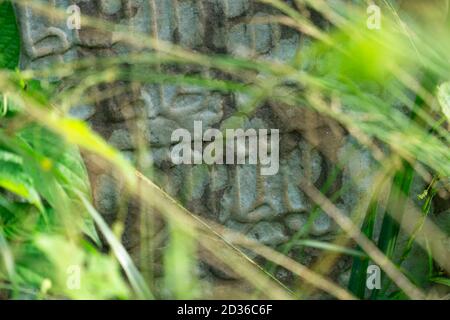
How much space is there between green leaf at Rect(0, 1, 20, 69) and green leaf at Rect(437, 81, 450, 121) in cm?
48

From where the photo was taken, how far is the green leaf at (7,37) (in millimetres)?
1003

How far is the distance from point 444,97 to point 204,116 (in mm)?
939

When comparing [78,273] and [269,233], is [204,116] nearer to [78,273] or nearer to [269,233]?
[269,233]

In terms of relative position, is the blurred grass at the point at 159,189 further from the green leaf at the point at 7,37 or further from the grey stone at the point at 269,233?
the grey stone at the point at 269,233

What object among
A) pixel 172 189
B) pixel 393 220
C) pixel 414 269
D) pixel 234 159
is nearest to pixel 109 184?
pixel 172 189

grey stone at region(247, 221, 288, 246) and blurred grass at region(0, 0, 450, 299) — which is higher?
blurred grass at region(0, 0, 450, 299)

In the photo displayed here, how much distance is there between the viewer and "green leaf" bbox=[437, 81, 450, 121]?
84cm

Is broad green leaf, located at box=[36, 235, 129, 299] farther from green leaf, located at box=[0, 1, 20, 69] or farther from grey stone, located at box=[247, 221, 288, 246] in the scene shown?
grey stone, located at box=[247, 221, 288, 246]

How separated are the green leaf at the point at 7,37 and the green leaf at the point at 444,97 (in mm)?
481

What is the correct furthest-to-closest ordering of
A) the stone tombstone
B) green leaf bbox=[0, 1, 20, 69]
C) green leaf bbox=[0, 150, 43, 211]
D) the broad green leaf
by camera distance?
the stone tombstone, green leaf bbox=[0, 1, 20, 69], green leaf bbox=[0, 150, 43, 211], the broad green leaf

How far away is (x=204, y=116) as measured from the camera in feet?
5.76

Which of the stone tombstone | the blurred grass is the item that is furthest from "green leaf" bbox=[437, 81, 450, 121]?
the stone tombstone

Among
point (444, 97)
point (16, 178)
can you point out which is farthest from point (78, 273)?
point (444, 97)

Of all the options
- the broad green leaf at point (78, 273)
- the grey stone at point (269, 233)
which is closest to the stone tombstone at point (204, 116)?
the grey stone at point (269, 233)
